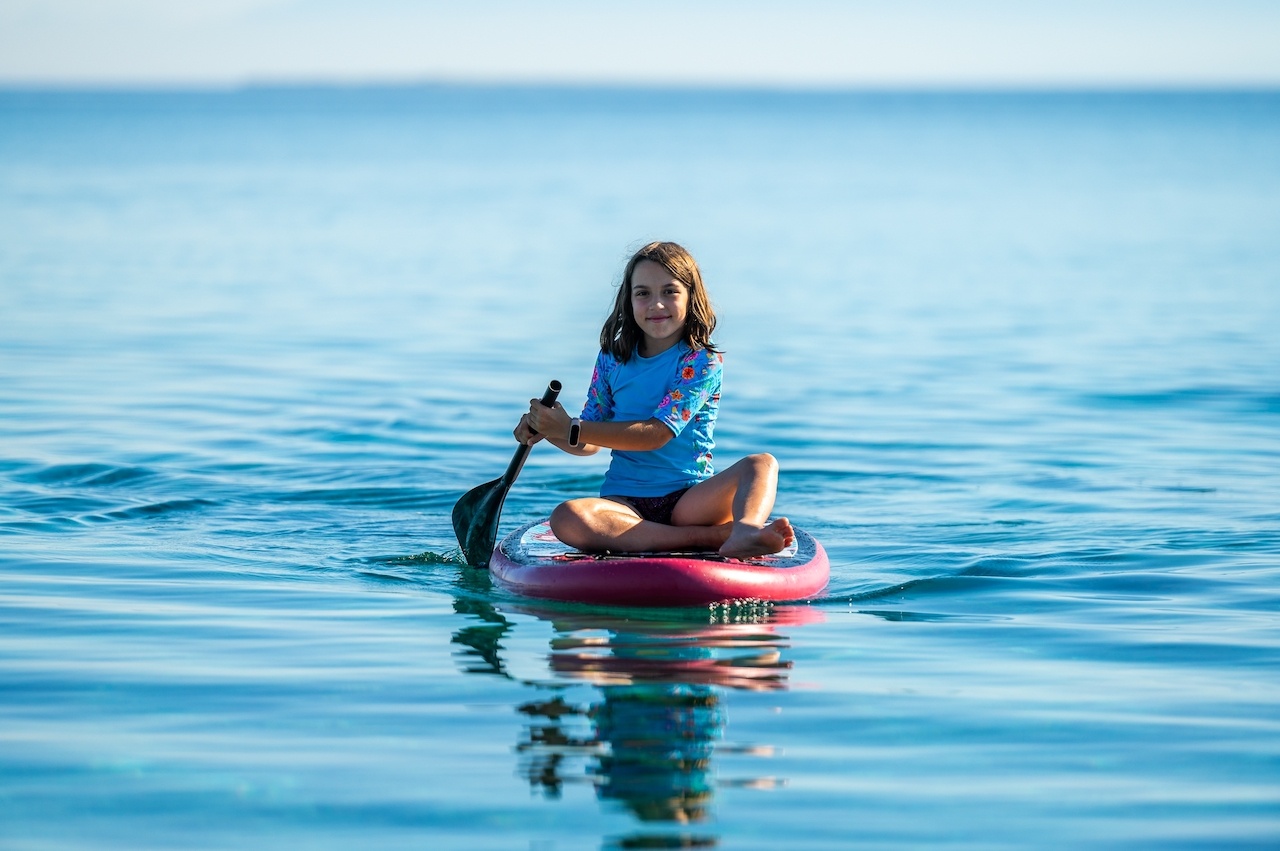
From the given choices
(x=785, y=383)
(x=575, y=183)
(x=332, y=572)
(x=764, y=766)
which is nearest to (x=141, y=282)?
(x=785, y=383)

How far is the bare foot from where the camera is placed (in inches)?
238

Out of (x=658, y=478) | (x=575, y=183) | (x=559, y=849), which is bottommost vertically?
(x=559, y=849)

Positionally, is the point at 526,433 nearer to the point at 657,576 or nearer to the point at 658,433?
the point at 658,433

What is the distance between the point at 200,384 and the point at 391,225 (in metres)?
19.9

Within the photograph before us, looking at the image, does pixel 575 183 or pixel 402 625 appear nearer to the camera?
pixel 402 625

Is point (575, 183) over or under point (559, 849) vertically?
over

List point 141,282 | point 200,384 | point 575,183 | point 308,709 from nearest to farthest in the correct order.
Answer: point 308,709 → point 200,384 → point 141,282 → point 575,183

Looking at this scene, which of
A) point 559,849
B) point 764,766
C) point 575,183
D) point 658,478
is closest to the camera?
point 559,849

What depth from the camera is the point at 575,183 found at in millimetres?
49188

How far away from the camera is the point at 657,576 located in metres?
6.06

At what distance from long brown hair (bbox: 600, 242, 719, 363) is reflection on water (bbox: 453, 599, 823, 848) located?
1194 mm

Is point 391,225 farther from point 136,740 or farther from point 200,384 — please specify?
point 136,740

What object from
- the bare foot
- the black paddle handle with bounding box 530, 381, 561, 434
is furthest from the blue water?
the black paddle handle with bounding box 530, 381, 561, 434

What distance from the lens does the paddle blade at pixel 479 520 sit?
23.1 feet
